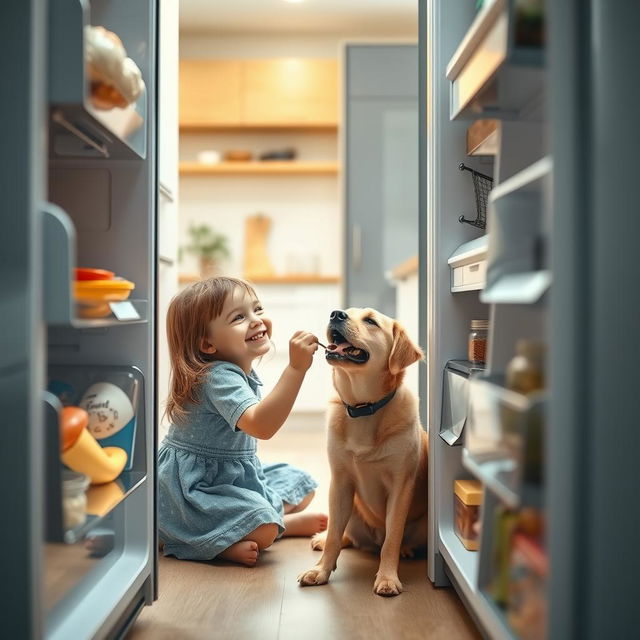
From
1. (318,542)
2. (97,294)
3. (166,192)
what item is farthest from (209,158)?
(97,294)

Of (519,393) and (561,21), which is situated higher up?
(561,21)

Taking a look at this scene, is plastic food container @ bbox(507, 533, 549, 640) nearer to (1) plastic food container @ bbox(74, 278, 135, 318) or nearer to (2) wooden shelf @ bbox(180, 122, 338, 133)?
(1) plastic food container @ bbox(74, 278, 135, 318)

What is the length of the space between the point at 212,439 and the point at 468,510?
749 millimetres

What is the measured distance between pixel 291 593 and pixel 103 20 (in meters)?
1.40

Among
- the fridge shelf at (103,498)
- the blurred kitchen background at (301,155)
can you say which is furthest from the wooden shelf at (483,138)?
the blurred kitchen background at (301,155)

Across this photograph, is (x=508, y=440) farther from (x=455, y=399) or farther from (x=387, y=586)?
(x=387, y=586)

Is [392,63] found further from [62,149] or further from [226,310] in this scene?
[62,149]

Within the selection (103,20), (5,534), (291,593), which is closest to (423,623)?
(291,593)

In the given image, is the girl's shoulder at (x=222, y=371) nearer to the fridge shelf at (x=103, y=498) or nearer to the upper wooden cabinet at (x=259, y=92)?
the fridge shelf at (x=103, y=498)

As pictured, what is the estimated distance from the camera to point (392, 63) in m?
4.96

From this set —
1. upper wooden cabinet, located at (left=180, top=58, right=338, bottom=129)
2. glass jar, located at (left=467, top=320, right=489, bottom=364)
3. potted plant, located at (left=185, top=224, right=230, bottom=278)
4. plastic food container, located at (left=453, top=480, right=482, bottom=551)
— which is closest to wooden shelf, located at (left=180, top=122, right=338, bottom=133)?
upper wooden cabinet, located at (left=180, top=58, right=338, bottom=129)

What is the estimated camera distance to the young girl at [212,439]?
2.00 metres

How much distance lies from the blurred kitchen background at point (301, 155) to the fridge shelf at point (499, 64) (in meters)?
3.39

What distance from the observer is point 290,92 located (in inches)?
201
